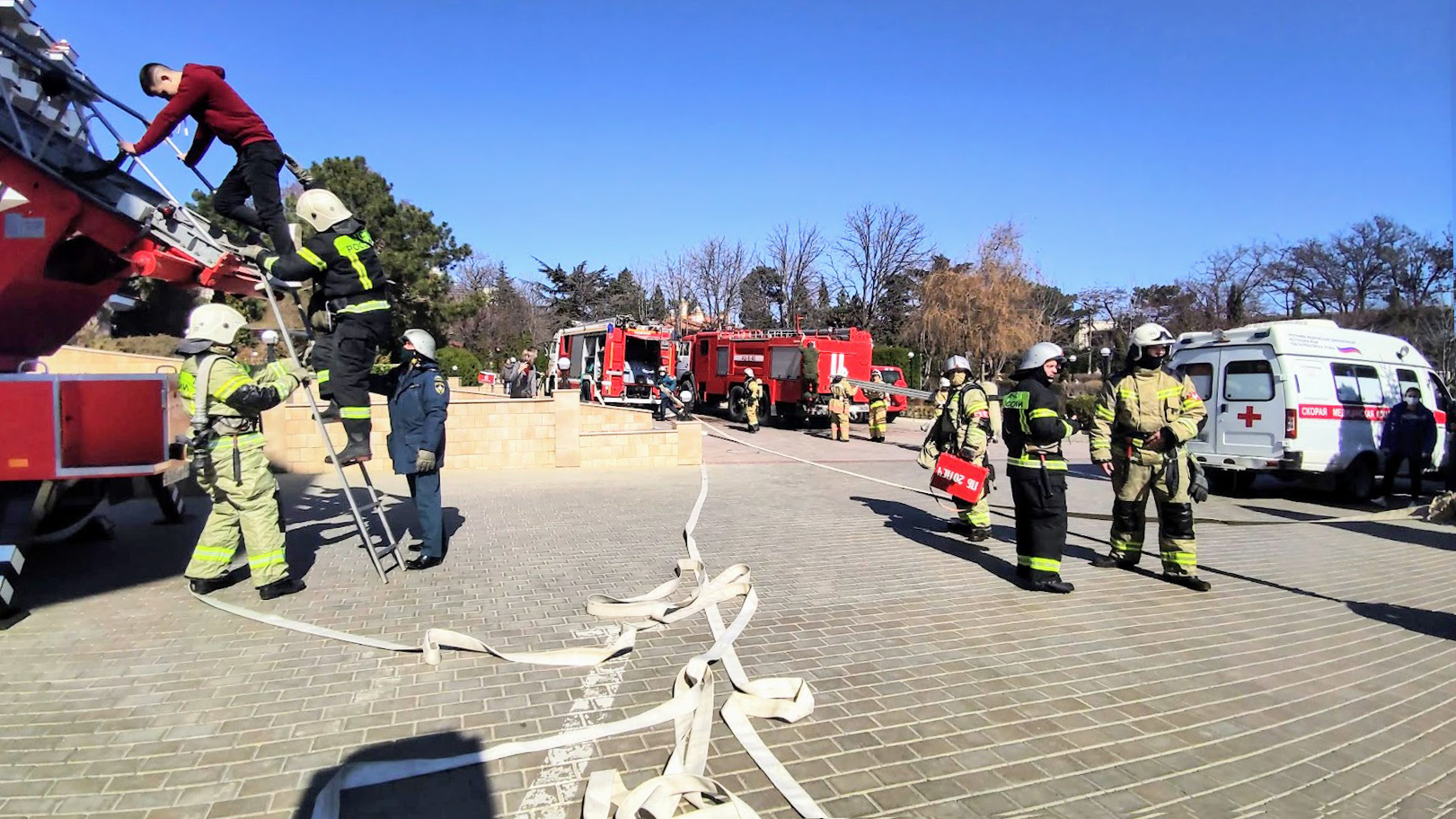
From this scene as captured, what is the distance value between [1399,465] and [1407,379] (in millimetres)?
1594

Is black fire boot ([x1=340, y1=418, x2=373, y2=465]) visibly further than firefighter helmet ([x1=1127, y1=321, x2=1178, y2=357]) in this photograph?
No

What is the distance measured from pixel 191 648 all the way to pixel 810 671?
3392 millimetres

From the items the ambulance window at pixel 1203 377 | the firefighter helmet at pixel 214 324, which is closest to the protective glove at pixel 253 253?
the firefighter helmet at pixel 214 324

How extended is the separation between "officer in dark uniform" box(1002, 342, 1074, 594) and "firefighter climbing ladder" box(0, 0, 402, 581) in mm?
4793

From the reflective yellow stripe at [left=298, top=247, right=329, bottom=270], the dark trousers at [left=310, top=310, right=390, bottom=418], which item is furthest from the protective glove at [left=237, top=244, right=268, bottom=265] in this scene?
the dark trousers at [left=310, top=310, right=390, bottom=418]

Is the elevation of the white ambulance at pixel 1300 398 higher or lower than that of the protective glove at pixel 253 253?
lower

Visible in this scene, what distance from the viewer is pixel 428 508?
232 inches

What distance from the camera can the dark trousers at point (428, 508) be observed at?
5.84m

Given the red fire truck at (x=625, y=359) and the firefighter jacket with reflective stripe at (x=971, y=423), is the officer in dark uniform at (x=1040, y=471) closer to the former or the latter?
the firefighter jacket with reflective stripe at (x=971, y=423)

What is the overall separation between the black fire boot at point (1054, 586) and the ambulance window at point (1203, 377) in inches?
283

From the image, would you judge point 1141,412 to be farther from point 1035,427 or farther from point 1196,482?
point 1035,427

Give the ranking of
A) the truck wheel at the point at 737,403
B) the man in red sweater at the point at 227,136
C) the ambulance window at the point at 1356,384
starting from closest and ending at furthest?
the man in red sweater at the point at 227,136
the ambulance window at the point at 1356,384
the truck wheel at the point at 737,403

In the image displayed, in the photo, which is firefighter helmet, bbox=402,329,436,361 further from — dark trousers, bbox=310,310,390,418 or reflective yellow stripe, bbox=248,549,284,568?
reflective yellow stripe, bbox=248,549,284,568

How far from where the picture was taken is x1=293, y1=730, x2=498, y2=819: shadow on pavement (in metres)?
2.65
